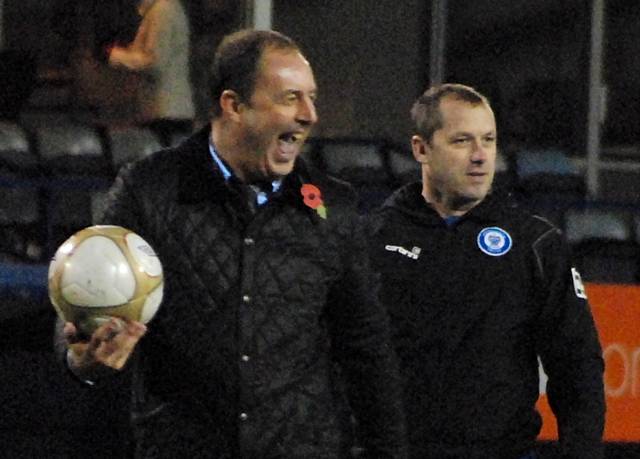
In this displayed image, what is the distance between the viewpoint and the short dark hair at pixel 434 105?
14.5 feet

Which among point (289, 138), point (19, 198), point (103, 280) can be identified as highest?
point (289, 138)

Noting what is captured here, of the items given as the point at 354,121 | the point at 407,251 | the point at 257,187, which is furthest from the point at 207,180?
the point at 354,121

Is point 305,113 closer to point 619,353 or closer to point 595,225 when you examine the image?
point 619,353

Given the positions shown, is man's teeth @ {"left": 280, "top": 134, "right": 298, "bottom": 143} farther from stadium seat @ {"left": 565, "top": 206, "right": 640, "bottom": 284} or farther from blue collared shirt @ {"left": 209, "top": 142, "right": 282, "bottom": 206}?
stadium seat @ {"left": 565, "top": 206, "right": 640, "bottom": 284}

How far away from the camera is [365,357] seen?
3479 mm

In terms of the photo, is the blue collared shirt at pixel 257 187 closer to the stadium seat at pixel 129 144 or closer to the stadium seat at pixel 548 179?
the stadium seat at pixel 129 144

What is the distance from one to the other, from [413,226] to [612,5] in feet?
24.2

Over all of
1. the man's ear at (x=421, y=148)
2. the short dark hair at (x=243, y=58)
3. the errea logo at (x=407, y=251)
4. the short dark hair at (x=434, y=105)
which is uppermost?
the short dark hair at (x=243, y=58)

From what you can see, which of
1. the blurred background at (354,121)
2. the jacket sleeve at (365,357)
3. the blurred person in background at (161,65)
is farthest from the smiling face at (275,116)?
the blurred person in background at (161,65)

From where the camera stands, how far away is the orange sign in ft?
20.9

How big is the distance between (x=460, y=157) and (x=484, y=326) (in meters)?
0.49

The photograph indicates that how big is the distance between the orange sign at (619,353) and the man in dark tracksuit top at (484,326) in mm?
2098

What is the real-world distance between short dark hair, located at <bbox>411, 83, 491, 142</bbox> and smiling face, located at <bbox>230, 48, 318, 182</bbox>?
42.7 inches

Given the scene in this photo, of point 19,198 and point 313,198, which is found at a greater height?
point 313,198
